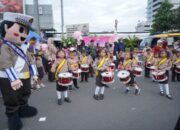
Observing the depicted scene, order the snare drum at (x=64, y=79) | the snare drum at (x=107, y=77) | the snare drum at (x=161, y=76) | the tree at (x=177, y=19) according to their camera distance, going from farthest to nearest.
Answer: the tree at (x=177, y=19)
the snare drum at (x=161, y=76)
the snare drum at (x=107, y=77)
the snare drum at (x=64, y=79)

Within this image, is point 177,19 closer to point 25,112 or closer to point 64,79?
point 64,79

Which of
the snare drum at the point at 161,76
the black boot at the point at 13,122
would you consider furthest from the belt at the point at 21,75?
the snare drum at the point at 161,76

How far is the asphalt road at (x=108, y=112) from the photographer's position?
509cm

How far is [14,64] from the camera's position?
4898mm

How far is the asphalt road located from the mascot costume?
55 cm

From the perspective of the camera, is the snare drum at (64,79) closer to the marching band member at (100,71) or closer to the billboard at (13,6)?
the marching band member at (100,71)

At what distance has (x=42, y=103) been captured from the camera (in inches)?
276

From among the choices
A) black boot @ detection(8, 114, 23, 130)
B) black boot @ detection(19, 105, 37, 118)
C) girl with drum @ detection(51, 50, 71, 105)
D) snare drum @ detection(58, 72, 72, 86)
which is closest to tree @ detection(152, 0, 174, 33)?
girl with drum @ detection(51, 50, 71, 105)

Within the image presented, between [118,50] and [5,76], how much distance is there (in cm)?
1054

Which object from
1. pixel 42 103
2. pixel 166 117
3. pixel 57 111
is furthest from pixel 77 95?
pixel 166 117

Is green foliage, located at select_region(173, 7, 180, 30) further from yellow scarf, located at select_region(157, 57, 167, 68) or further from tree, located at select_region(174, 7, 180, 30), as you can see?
yellow scarf, located at select_region(157, 57, 167, 68)

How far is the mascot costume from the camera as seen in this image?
4.69 metres

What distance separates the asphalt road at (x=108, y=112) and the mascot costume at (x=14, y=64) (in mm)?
553

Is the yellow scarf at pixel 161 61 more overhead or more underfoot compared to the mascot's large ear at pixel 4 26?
more underfoot
